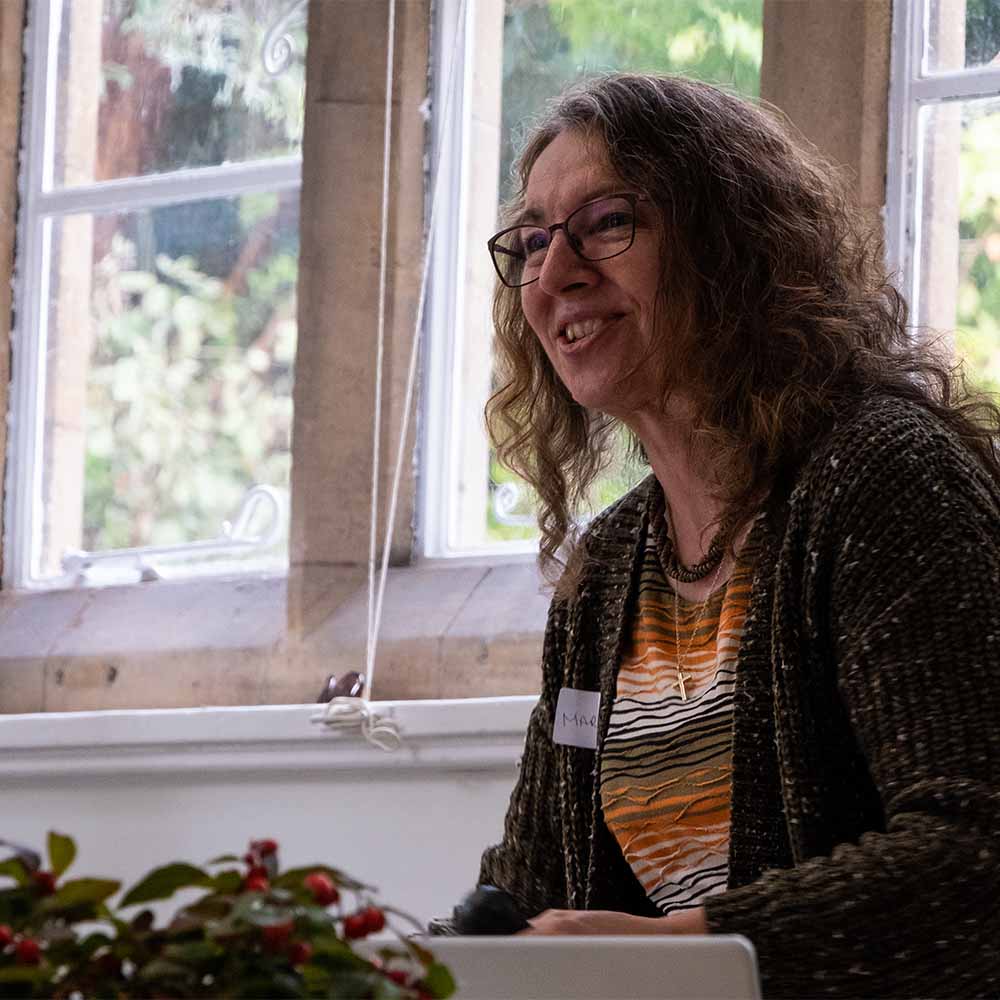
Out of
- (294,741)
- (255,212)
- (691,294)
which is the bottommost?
(294,741)

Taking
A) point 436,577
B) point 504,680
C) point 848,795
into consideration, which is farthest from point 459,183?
point 848,795

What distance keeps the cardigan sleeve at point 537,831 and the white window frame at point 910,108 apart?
3.83 feet

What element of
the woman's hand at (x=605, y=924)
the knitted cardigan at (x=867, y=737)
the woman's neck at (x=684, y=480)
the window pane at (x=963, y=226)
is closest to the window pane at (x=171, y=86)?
the window pane at (x=963, y=226)

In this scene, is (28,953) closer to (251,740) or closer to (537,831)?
(537,831)

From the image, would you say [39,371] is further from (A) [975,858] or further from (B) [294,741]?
(A) [975,858]

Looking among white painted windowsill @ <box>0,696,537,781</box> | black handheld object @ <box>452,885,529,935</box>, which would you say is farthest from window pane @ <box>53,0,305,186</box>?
black handheld object @ <box>452,885,529,935</box>

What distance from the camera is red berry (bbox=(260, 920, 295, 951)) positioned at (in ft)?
2.30

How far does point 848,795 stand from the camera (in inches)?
65.5

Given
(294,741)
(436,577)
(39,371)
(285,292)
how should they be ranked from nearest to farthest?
(294,741), (436,577), (285,292), (39,371)

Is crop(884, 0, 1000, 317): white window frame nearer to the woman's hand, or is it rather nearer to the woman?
the woman

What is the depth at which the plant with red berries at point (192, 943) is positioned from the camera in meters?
0.69

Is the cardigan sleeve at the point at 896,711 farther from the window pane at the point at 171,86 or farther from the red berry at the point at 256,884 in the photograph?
the window pane at the point at 171,86

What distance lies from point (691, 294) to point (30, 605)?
2341 mm

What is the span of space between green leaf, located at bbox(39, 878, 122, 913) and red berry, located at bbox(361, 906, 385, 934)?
11cm
